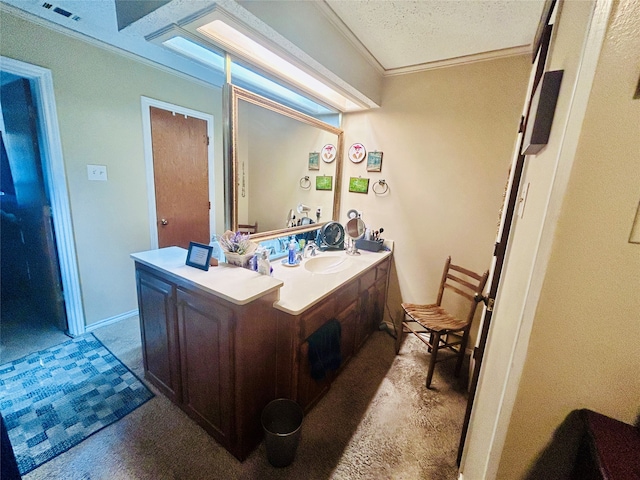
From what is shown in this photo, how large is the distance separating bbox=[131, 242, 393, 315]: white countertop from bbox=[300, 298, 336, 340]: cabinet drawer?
0.08m

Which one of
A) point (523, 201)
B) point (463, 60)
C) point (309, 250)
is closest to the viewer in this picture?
point (523, 201)

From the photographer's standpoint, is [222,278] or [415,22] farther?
[415,22]

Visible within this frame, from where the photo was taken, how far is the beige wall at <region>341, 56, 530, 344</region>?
6.54 ft

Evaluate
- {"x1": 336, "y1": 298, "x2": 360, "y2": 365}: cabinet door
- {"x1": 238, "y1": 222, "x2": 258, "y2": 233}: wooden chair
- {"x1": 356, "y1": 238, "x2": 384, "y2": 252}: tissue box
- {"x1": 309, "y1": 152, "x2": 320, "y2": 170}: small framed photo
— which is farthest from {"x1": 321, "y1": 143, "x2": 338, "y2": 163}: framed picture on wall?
{"x1": 336, "y1": 298, "x2": 360, "y2": 365}: cabinet door

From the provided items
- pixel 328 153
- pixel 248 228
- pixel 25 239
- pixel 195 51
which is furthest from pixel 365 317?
pixel 25 239

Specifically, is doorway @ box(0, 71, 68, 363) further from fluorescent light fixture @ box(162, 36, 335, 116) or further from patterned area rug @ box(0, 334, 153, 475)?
fluorescent light fixture @ box(162, 36, 335, 116)

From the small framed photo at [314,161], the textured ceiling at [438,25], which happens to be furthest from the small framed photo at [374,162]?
the textured ceiling at [438,25]

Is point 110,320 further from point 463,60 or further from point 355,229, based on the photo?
point 463,60

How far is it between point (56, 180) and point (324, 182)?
7.32 feet

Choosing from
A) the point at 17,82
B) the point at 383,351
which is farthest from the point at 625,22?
the point at 17,82

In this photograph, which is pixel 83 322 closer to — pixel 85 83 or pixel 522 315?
pixel 85 83

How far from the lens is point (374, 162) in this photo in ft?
8.29

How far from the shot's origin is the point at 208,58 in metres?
1.62

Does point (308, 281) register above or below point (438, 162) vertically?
below
